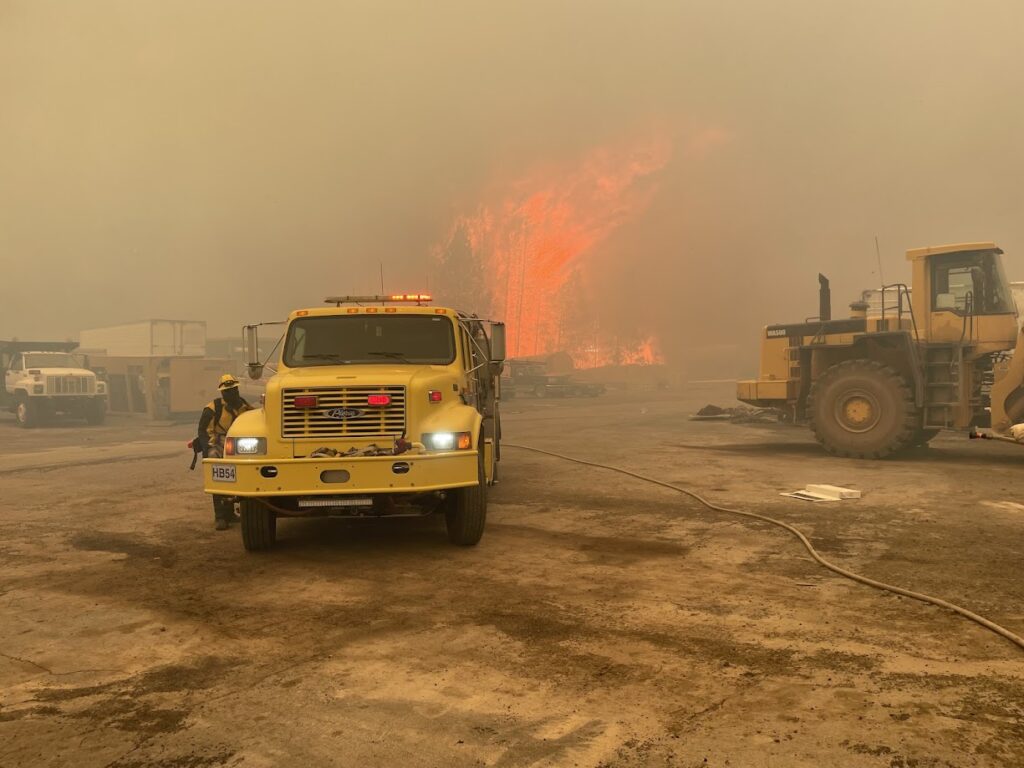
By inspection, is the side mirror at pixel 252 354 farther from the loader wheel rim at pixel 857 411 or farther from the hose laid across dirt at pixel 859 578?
the loader wheel rim at pixel 857 411

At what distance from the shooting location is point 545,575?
19.6 feet

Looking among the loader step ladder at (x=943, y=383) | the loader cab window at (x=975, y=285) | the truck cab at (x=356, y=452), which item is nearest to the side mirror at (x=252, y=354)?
the truck cab at (x=356, y=452)

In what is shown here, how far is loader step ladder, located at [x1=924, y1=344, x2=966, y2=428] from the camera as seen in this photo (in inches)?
463

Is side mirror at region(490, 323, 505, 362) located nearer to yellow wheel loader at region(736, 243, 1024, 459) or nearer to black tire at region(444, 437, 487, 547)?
black tire at region(444, 437, 487, 547)

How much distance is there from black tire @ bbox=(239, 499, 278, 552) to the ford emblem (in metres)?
1.08

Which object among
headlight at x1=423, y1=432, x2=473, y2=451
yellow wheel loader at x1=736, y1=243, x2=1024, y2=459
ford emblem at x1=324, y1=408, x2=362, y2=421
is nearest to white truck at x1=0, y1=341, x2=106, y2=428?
ford emblem at x1=324, y1=408, x2=362, y2=421

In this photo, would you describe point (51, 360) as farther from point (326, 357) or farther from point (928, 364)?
point (928, 364)

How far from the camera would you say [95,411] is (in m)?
25.2

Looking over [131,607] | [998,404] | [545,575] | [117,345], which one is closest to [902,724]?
[545,575]

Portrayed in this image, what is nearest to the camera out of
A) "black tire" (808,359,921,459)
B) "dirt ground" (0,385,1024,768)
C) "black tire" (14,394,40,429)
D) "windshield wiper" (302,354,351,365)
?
"dirt ground" (0,385,1024,768)

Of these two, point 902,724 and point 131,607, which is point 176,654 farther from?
point 902,724

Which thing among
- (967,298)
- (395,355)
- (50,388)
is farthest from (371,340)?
(50,388)

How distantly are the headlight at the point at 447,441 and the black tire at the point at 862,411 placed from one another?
8373 millimetres

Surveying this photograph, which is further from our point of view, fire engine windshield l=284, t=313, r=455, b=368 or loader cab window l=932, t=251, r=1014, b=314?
loader cab window l=932, t=251, r=1014, b=314
